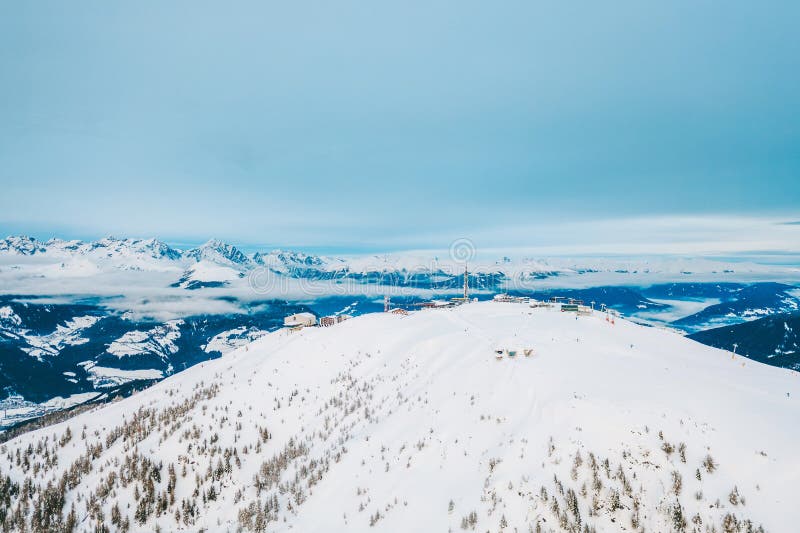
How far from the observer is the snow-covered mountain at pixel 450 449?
16469mm

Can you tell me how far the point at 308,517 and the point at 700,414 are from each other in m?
21.1

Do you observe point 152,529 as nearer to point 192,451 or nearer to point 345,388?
point 192,451

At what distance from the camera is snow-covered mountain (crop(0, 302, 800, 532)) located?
16.5 m

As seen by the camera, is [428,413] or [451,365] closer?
[428,413]

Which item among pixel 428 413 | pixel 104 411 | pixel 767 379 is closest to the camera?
pixel 428 413

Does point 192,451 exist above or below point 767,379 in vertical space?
below

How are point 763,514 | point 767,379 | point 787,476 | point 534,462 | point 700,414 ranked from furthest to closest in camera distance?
1. point 767,379
2. point 700,414
3. point 534,462
4. point 787,476
5. point 763,514

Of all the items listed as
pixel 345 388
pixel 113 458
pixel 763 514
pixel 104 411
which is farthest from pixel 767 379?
pixel 104 411

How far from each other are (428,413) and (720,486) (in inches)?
620

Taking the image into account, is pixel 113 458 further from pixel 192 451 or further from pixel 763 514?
pixel 763 514

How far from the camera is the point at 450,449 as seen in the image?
22.0 metres

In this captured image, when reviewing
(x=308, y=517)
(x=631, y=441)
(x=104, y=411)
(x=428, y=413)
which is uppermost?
(x=631, y=441)

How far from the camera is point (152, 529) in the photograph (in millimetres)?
21766

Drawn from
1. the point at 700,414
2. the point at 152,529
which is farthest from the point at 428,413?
the point at 152,529
